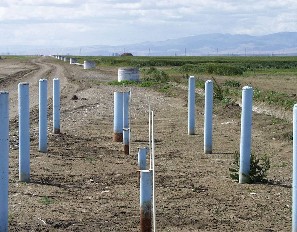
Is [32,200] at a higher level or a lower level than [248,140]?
lower

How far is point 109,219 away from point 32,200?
1322 mm

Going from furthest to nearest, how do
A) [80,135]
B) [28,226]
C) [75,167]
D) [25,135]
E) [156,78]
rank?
[156,78]
[80,135]
[75,167]
[25,135]
[28,226]

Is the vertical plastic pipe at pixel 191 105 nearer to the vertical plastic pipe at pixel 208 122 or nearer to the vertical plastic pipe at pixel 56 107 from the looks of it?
the vertical plastic pipe at pixel 208 122

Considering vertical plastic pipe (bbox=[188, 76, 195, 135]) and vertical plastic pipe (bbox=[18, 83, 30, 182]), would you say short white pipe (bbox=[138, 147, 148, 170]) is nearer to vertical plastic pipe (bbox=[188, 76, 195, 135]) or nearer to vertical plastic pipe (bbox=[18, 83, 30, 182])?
vertical plastic pipe (bbox=[18, 83, 30, 182])

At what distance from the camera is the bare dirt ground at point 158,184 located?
8.09 meters

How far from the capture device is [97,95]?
96.2 feet

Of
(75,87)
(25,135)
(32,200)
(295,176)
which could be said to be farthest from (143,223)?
(75,87)

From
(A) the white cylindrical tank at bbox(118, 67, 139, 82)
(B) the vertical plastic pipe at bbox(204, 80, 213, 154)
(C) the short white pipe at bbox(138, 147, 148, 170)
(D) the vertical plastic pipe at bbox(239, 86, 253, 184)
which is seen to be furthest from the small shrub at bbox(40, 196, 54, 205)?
(A) the white cylindrical tank at bbox(118, 67, 139, 82)

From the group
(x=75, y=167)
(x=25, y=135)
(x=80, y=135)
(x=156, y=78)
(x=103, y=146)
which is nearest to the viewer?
(x=25, y=135)

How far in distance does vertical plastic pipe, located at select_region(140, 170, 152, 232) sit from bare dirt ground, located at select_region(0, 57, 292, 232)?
0.67 metres

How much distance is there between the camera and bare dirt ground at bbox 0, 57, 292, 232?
8.09m

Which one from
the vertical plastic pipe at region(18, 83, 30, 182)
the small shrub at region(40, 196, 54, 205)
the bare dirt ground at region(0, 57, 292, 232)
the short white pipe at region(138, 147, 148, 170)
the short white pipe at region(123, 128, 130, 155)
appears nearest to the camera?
the bare dirt ground at region(0, 57, 292, 232)

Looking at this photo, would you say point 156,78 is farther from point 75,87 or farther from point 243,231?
point 243,231

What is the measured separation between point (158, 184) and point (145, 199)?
11.0 ft
